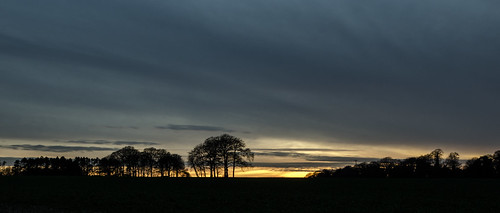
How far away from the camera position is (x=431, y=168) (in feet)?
456

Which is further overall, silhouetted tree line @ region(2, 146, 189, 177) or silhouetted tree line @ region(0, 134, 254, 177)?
silhouetted tree line @ region(2, 146, 189, 177)

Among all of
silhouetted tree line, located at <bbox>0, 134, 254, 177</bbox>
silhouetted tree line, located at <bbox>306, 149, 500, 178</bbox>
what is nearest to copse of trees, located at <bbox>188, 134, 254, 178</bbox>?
silhouetted tree line, located at <bbox>0, 134, 254, 177</bbox>

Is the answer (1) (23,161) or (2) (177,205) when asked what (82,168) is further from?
(2) (177,205)

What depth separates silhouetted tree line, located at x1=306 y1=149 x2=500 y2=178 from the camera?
124812 mm

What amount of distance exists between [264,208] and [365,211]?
7537mm

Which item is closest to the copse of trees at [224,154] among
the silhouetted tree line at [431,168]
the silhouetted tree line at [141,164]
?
the silhouetted tree line at [141,164]

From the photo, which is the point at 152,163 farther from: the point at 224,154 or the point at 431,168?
the point at 431,168

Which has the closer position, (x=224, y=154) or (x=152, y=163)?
(x=224, y=154)

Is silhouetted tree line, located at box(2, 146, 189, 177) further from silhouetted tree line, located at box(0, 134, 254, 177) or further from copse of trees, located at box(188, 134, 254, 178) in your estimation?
copse of trees, located at box(188, 134, 254, 178)

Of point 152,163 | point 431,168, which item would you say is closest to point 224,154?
point 152,163

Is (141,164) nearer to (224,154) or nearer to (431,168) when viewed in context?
(224,154)

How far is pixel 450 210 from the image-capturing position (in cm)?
2952

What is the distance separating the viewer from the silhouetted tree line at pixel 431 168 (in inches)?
4914

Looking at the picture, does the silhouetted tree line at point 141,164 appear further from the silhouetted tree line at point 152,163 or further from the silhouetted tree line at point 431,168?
the silhouetted tree line at point 431,168
